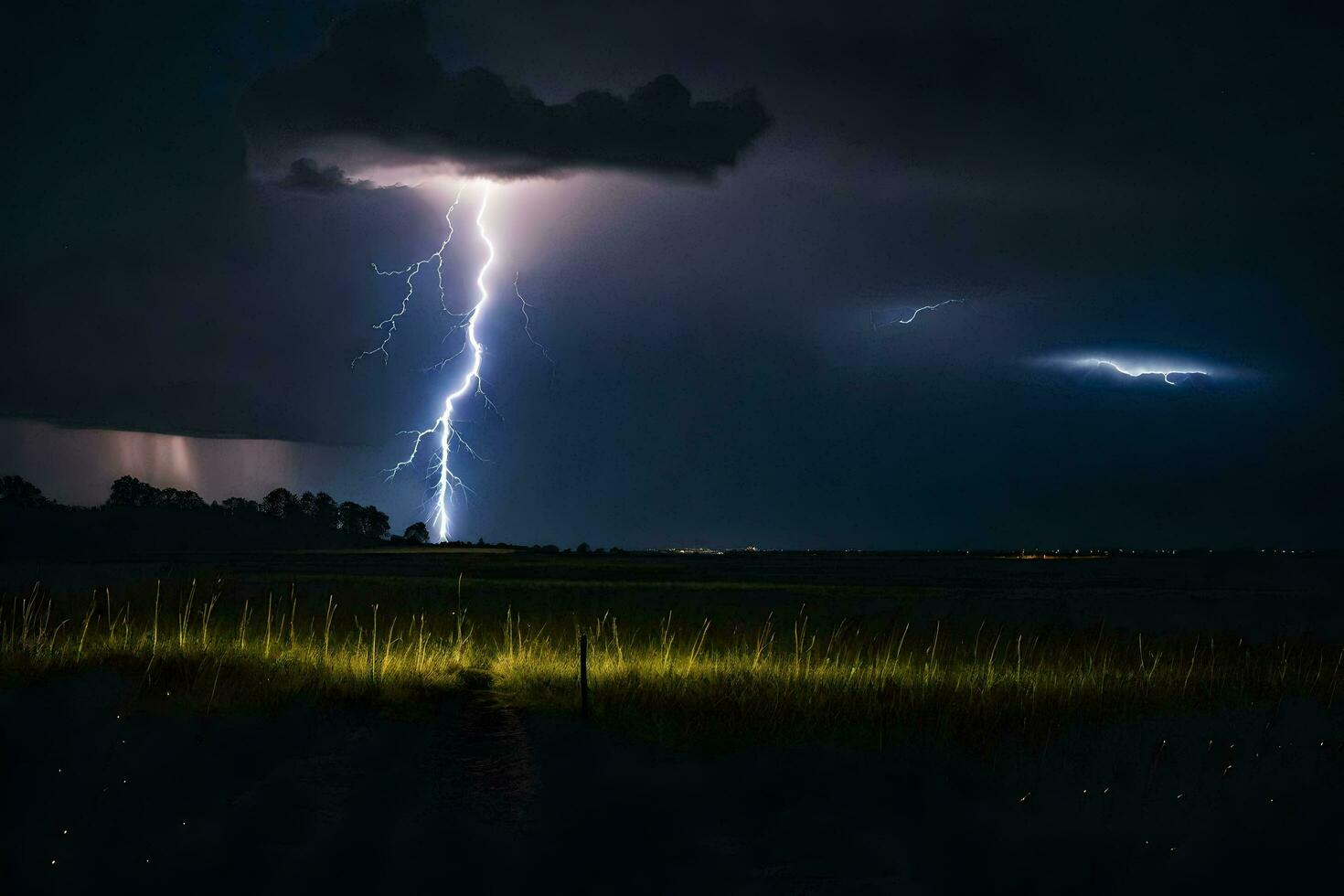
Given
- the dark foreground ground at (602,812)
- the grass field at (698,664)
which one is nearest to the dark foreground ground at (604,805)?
the dark foreground ground at (602,812)

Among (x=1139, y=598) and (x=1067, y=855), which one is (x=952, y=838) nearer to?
(x=1067, y=855)

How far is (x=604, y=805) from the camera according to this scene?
8.57 metres

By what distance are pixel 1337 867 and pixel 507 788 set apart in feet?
21.5

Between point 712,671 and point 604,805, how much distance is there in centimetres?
618

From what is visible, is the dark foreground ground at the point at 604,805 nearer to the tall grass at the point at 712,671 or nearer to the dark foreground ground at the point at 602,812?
the dark foreground ground at the point at 602,812

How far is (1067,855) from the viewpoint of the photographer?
786 centimetres

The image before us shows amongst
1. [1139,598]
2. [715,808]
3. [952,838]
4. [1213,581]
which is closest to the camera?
[952,838]

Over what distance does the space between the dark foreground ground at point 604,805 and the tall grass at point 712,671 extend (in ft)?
2.96

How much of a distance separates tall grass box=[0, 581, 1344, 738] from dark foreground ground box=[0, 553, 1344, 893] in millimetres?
901

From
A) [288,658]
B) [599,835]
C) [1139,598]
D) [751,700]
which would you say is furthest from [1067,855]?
[1139,598]

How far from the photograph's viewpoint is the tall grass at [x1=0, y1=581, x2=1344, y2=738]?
12.6 meters

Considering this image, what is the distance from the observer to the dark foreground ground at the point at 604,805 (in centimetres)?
716

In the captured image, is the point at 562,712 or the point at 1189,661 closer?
the point at 562,712

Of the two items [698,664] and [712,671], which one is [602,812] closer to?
[712,671]
